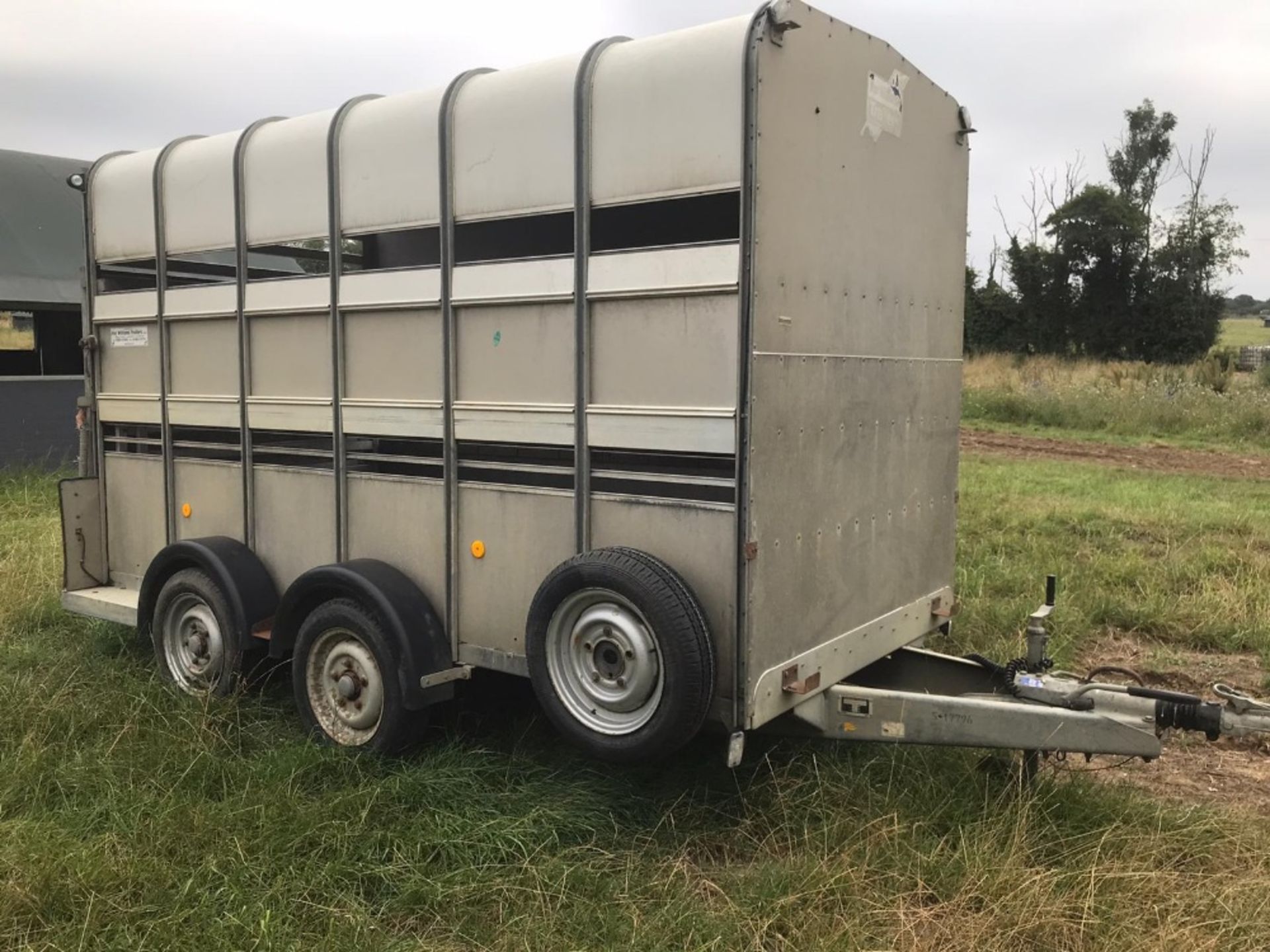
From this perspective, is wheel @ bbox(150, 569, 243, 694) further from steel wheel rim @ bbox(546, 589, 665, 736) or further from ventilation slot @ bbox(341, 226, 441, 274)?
steel wheel rim @ bbox(546, 589, 665, 736)

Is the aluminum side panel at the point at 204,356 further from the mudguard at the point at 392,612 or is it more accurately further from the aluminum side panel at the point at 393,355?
the mudguard at the point at 392,612

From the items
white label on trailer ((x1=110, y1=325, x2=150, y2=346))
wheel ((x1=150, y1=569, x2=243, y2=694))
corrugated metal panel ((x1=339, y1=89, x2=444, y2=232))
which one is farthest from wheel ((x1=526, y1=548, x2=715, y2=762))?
white label on trailer ((x1=110, y1=325, x2=150, y2=346))

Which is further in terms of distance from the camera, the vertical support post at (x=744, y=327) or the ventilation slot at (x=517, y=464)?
the ventilation slot at (x=517, y=464)

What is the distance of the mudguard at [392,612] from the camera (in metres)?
4.31

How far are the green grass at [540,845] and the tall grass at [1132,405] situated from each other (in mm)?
13969

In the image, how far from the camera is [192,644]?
5.32 m

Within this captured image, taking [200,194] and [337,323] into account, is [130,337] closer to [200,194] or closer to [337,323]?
[200,194]

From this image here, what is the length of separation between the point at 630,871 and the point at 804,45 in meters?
2.88

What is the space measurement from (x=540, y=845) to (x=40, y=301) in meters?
11.9

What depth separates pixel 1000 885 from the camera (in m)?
3.40

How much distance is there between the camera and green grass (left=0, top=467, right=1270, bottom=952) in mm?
3295

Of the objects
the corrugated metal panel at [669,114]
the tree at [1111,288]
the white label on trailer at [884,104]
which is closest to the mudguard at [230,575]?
the corrugated metal panel at [669,114]

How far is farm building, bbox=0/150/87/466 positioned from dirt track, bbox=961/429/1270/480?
487 inches

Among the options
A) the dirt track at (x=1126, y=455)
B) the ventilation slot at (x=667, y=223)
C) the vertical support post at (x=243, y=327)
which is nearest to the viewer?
the ventilation slot at (x=667, y=223)
